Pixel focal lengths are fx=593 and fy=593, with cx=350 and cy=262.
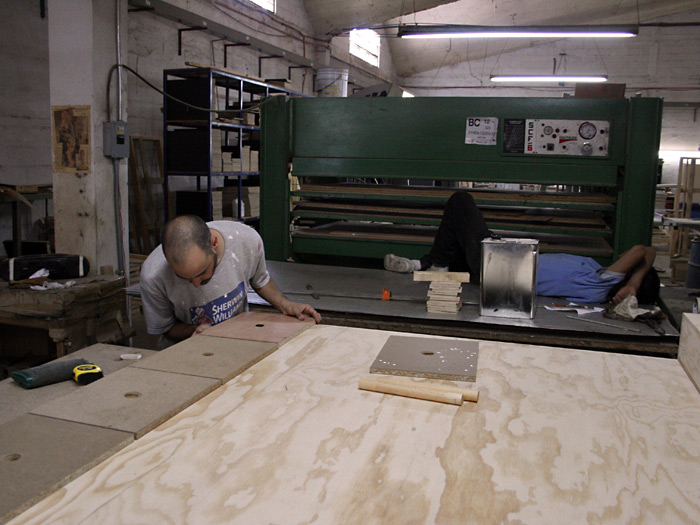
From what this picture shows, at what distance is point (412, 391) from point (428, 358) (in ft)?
0.75

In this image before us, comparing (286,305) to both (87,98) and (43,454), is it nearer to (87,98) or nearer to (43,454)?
(43,454)

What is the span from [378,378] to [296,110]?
2749mm

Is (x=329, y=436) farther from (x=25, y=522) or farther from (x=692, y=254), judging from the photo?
(x=692, y=254)

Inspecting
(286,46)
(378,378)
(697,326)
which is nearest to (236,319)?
(378,378)

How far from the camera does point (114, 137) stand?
12.3ft

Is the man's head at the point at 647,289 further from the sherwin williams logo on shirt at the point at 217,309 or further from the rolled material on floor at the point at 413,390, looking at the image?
the rolled material on floor at the point at 413,390

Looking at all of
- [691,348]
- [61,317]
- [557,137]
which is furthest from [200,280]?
[557,137]

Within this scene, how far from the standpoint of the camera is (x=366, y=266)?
13.9 ft

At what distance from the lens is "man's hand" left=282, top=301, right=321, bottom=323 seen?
1950 millimetres

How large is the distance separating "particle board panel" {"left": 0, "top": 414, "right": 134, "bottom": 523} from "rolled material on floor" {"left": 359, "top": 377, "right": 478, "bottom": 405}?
1.58 ft

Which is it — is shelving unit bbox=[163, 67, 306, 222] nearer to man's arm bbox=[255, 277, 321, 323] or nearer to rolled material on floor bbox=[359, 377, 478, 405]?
man's arm bbox=[255, 277, 321, 323]

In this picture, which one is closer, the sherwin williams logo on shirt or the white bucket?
the sherwin williams logo on shirt

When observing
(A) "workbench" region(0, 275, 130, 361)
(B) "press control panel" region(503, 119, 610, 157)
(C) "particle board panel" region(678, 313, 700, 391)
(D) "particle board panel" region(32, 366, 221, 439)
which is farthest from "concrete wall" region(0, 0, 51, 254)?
(C) "particle board panel" region(678, 313, 700, 391)

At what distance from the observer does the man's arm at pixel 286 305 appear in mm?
1983
